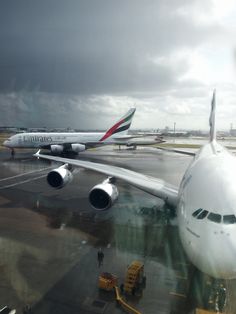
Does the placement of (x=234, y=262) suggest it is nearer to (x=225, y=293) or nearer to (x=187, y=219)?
(x=187, y=219)

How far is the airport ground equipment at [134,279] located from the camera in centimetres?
1020

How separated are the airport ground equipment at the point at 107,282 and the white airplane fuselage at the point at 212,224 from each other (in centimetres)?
317

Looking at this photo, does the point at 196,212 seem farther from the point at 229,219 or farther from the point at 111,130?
the point at 111,130

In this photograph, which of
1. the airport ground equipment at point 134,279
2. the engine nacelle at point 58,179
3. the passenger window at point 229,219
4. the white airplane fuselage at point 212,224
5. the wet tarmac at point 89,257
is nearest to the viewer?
the white airplane fuselage at point 212,224

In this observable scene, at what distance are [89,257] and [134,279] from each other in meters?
→ 3.11

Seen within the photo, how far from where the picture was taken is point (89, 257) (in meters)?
12.8

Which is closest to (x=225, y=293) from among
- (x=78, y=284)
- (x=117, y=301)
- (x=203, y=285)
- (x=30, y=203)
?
(x=203, y=285)

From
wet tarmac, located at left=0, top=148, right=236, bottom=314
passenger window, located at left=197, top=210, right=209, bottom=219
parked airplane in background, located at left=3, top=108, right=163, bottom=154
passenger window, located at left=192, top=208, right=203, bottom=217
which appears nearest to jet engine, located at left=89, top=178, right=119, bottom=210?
wet tarmac, located at left=0, top=148, right=236, bottom=314

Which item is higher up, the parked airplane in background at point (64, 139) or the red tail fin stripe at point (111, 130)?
the red tail fin stripe at point (111, 130)

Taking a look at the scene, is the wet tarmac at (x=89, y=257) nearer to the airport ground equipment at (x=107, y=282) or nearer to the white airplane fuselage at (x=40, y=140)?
the airport ground equipment at (x=107, y=282)

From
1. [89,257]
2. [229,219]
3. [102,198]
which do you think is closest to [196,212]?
[229,219]

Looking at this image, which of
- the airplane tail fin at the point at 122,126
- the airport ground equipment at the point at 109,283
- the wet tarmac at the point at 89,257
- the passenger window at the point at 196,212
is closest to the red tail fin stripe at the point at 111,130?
the airplane tail fin at the point at 122,126

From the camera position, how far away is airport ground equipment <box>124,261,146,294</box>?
1020cm

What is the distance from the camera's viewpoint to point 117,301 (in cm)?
968
